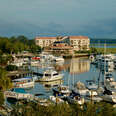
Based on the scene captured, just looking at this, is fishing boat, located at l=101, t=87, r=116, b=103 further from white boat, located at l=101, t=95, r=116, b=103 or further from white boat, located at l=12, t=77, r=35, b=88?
white boat, located at l=12, t=77, r=35, b=88

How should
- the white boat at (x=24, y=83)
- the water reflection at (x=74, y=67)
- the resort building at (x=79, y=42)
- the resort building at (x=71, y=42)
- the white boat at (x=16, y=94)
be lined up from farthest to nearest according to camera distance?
the resort building at (x=79, y=42) → the resort building at (x=71, y=42) → the water reflection at (x=74, y=67) → the white boat at (x=24, y=83) → the white boat at (x=16, y=94)

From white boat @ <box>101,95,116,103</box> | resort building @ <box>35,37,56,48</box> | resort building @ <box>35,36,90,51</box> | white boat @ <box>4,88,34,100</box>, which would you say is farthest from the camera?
resort building @ <box>35,37,56,48</box>

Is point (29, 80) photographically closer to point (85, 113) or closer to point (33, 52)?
point (85, 113)

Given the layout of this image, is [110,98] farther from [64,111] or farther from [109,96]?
[64,111]

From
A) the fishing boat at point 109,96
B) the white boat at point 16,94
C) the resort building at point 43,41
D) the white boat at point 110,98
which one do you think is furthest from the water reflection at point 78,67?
the resort building at point 43,41

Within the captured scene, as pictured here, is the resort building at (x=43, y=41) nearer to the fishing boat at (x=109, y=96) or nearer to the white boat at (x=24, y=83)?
the white boat at (x=24, y=83)

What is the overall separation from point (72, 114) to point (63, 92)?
537 inches

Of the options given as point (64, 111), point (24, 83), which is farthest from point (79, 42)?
point (64, 111)

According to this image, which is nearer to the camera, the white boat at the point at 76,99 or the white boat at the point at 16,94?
the white boat at the point at 76,99

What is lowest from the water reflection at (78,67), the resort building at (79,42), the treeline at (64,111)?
the water reflection at (78,67)

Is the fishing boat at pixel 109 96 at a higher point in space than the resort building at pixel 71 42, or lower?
lower

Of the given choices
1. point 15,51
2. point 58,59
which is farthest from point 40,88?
point 15,51

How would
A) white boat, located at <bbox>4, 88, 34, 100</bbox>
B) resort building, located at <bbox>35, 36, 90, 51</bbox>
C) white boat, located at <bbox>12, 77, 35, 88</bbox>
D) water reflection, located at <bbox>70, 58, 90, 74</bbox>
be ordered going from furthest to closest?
resort building, located at <bbox>35, 36, 90, 51</bbox> → water reflection, located at <bbox>70, 58, 90, 74</bbox> → white boat, located at <bbox>12, 77, 35, 88</bbox> → white boat, located at <bbox>4, 88, 34, 100</bbox>

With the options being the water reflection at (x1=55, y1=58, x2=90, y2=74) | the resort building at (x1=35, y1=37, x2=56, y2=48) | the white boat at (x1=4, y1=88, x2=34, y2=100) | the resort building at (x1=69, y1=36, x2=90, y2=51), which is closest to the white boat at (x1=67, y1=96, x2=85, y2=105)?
the white boat at (x1=4, y1=88, x2=34, y2=100)
